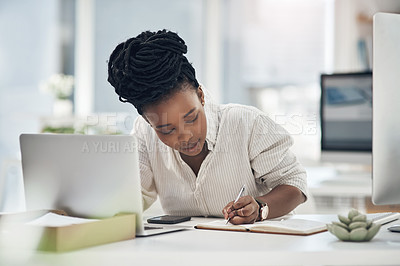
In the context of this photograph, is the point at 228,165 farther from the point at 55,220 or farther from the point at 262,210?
the point at 55,220

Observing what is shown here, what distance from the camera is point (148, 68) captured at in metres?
1.40

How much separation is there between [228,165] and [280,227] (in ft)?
1.41

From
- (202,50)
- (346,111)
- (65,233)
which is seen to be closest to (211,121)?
(65,233)

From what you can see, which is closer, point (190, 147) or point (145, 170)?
point (190, 147)

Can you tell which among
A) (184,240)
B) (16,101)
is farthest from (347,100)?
(16,101)

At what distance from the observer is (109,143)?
1206 mm

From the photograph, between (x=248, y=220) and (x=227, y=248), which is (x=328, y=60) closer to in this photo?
(x=248, y=220)

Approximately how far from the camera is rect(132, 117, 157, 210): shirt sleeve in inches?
69.0

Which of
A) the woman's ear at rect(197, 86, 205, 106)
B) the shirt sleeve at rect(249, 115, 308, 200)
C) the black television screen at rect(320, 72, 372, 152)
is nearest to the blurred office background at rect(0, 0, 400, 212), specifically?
the black television screen at rect(320, 72, 372, 152)

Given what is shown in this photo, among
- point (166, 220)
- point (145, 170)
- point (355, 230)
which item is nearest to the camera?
point (355, 230)

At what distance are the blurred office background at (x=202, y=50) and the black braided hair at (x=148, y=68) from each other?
2636mm

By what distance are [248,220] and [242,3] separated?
3.26 m

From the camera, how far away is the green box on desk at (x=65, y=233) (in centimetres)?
108

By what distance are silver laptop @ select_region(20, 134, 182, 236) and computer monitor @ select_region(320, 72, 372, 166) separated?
6.84 ft
